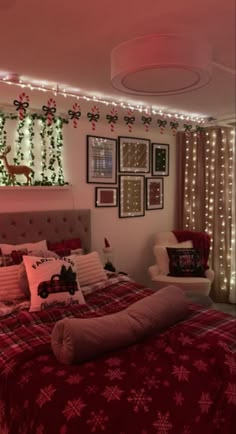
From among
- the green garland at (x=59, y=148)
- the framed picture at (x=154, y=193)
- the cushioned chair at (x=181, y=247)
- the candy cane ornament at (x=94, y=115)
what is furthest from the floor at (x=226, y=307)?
the candy cane ornament at (x=94, y=115)

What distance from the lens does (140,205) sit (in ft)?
15.1

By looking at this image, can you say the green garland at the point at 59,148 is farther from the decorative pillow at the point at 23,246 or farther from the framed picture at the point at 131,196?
the framed picture at the point at 131,196

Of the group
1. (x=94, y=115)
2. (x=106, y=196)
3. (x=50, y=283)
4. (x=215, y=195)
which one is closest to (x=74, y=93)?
(x=94, y=115)

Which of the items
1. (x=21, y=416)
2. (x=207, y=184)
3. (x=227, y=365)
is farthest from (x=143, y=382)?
(x=207, y=184)

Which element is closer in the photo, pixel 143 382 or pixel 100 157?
pixel 143 382

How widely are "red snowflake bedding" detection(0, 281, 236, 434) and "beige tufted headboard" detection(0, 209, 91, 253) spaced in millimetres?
1461

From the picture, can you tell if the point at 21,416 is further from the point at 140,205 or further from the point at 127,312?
the point at 140,205

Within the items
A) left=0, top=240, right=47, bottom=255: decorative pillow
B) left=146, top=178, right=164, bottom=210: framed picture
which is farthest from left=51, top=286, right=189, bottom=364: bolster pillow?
left=146, top=178, right=164, bottom=210: framed picture

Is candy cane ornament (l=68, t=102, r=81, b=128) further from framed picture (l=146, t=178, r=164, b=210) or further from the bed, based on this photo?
the bed

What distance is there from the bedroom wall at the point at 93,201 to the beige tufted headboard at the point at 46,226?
4.5 inches

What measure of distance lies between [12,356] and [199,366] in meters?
0.93

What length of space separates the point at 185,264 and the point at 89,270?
1381 mm

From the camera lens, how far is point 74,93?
10.2ft

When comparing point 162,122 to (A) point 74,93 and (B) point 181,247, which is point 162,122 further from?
(B) point 181,247
